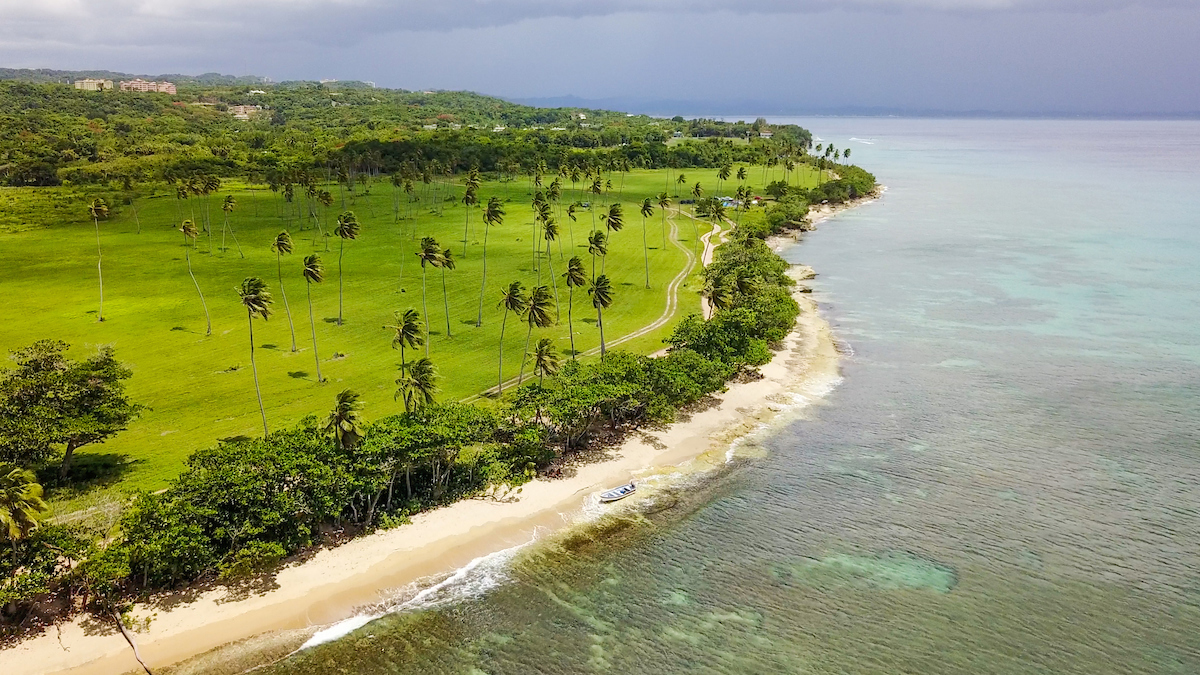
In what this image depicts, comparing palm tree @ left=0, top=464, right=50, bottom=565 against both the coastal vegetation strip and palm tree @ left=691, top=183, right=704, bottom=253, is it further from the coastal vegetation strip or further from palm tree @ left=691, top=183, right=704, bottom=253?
palm tree @ left=691, top=183, right=704, bottom=253

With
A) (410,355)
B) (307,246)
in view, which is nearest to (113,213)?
(307,246)

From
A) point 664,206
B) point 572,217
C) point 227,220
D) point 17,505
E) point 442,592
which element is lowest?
point 442,592

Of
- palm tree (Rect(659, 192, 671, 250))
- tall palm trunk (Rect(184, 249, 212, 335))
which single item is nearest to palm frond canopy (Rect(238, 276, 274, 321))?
tall palm trunk (Rect(184, 249, 212, 335))

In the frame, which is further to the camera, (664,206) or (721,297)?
(664,206)

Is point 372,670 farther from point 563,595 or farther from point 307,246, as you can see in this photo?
point 307,246

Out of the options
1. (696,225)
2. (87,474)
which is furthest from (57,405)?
(696,225)

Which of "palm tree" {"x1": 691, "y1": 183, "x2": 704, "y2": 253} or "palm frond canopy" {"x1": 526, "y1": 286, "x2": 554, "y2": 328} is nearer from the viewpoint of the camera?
"palm frond canopy" {"x1": 526, "y1": 286, "x2": 554, "y2": 328}

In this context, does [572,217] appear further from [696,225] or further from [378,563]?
[378,563]
